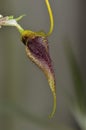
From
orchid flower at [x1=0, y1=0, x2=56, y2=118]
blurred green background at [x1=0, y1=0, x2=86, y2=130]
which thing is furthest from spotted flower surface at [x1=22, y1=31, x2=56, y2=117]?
blurred green background at [x1=0, y1=0, x2=86, y2=130]

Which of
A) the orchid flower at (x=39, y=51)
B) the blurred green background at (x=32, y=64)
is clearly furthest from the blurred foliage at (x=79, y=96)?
the orchid flower at (x=39, y=51)

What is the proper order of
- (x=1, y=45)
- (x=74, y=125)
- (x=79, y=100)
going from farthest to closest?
(x=74, y=125)
(x=1, y=45)
(x=79, y=100)

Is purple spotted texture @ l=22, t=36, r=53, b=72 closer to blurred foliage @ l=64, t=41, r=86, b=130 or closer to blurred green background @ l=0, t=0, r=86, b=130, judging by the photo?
blurred foliage @ l=64, t=41, r=86, b=130

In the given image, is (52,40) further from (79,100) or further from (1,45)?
(79,100)

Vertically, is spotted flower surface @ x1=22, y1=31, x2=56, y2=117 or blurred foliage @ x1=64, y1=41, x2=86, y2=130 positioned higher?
spotted flower surface @ x1=22, y1=31, x2=56, y2=117

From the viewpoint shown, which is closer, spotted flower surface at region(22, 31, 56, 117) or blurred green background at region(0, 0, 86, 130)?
spotted flower surface at region(22, 31, 56, 117)

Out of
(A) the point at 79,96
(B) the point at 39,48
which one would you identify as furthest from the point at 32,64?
(B) the point at 39,48

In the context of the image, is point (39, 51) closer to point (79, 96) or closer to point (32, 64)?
point (79, 96)

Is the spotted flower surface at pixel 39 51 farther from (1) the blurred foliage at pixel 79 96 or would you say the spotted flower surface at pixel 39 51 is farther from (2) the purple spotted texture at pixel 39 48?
(1) the blurred foliage at pixel 79 96

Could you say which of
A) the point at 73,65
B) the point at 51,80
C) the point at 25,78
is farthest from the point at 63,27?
the point at 51,80
